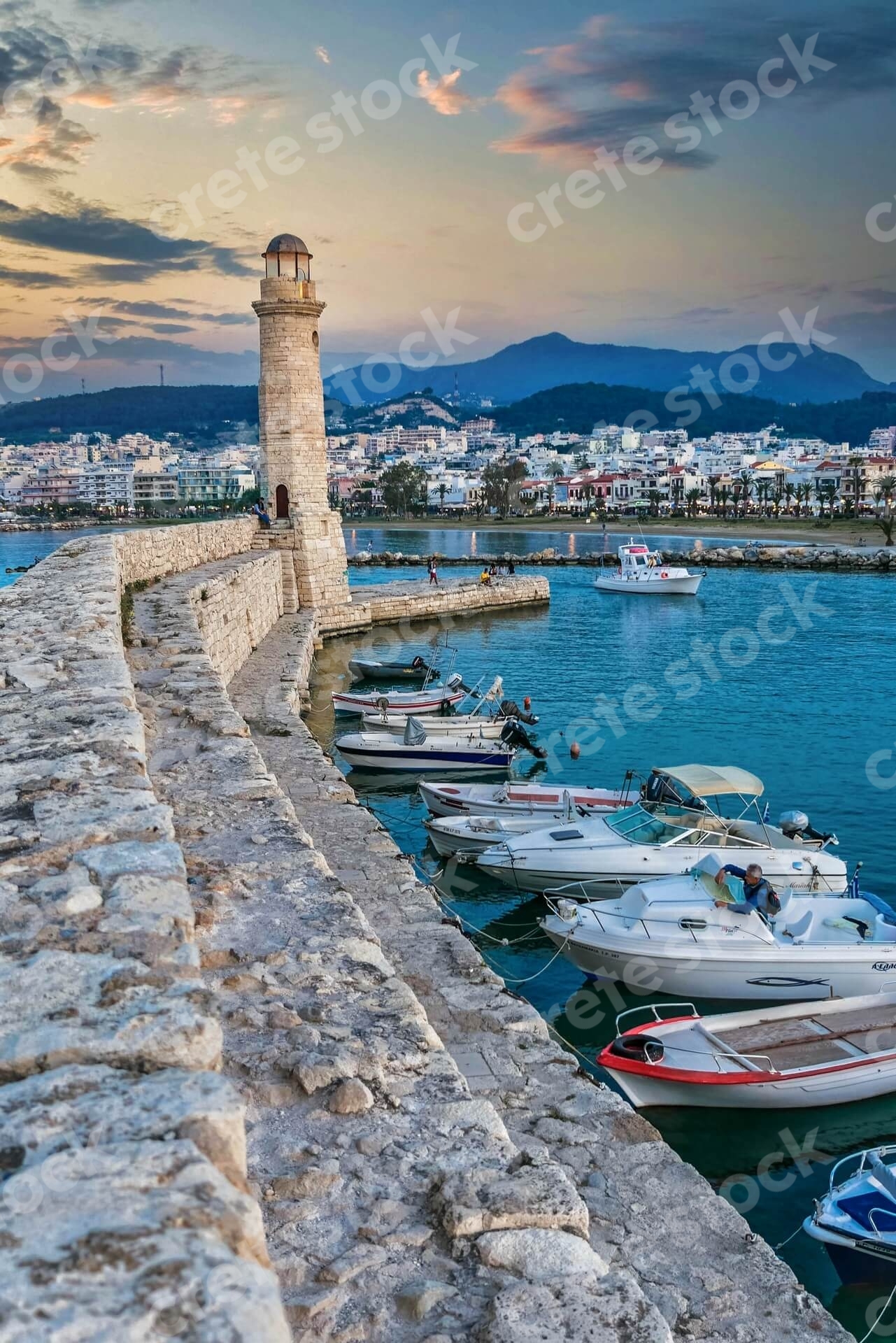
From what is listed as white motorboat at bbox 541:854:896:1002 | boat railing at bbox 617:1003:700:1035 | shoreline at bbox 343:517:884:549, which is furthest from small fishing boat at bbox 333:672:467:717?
shoreline at bbox 343:517:884:549

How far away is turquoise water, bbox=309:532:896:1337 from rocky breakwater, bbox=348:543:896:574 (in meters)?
7.86

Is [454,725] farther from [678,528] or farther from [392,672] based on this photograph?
[678,528]

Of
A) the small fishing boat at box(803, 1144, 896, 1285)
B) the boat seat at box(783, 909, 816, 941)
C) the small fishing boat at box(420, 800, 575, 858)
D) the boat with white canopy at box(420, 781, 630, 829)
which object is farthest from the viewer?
the boat with white canopy at box(420, 781, 630, 829)

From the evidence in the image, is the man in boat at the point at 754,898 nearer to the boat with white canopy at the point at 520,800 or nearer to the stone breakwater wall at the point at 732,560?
the boat with white canopy at the point at 520,800

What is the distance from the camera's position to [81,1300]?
1.75 metres

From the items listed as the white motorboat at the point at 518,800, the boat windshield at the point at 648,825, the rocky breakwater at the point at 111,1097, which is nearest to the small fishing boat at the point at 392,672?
the white motorboat at the point at 518,800

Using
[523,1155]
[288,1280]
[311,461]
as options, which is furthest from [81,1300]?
[311,461]

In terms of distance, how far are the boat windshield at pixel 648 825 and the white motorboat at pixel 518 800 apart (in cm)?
142

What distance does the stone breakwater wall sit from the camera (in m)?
58.0

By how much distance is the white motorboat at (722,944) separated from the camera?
32.2 ft

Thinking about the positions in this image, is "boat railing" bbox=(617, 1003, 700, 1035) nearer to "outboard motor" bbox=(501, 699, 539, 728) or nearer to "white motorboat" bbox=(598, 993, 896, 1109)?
"white motorboat" bbox=(598, 993, 896, 1109)

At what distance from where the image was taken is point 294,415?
29.9m

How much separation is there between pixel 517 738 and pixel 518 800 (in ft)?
12.8

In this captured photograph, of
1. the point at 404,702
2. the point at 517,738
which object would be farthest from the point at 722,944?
the point at 404,702
